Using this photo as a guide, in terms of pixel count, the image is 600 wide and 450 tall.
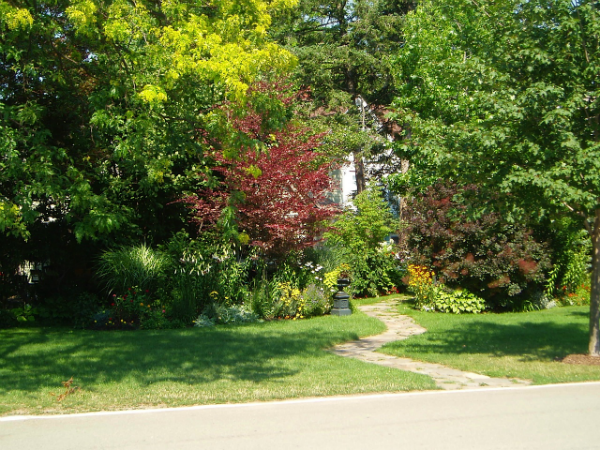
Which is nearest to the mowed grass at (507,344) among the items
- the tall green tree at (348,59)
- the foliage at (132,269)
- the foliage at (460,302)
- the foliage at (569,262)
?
the foliage at (460,302)

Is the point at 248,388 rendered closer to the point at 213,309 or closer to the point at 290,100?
the point at 213,309

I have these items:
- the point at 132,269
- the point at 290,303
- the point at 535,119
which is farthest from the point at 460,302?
the point at 132,269

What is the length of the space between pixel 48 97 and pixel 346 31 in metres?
19.4

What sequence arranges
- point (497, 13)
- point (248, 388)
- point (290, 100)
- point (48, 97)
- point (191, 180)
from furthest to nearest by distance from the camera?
point (290, 100)
point (191, 180)
point (48, 97)
point (497, 13)
point (248, 388)

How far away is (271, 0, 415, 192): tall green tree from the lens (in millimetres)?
26578

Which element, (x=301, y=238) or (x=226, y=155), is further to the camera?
(x=301, y=238)

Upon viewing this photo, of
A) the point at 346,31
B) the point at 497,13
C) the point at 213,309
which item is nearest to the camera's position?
the point at 497,13

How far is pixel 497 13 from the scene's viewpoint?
9812mm

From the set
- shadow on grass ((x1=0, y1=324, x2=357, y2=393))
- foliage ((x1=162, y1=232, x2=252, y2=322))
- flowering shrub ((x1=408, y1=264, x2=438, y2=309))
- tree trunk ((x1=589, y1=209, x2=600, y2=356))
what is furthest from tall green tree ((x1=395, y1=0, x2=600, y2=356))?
flowering shrub ((x1=408, y1=264, x2=438, y2=309))

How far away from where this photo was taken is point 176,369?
898cm

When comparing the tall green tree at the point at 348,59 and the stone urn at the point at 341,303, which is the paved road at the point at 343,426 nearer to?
the stone urn at the point at 341,303

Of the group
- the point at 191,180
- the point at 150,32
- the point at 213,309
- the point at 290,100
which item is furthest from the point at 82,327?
the point at 290,100

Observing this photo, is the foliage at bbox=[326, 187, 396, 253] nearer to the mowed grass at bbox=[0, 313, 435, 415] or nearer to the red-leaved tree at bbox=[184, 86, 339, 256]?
the red-leaved tree at bbox=[184, 86, 339, 256]

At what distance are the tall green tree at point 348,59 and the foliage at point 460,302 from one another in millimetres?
9576
